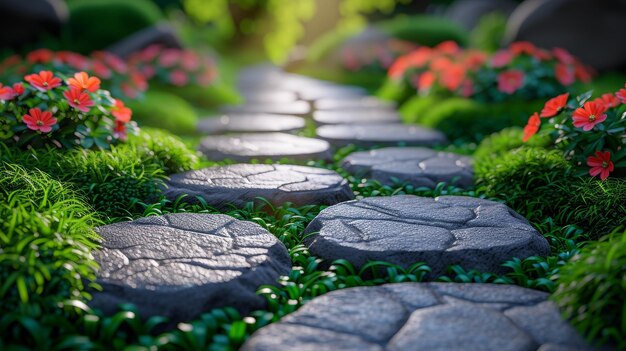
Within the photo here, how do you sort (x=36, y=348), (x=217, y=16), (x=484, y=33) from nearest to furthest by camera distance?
1. (x=36, y=348)
2. (x=484, y=33)
3. (x=217, y=16)

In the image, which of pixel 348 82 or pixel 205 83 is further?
pixel 348 82

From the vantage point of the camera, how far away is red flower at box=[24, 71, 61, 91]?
316 centimetres

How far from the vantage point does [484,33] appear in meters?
11.8

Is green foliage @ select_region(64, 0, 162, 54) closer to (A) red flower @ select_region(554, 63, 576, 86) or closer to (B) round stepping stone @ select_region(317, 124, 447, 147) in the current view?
(B) round stepping stone @ select_region(317, 124, 447, 147)

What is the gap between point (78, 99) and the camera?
3188 mm

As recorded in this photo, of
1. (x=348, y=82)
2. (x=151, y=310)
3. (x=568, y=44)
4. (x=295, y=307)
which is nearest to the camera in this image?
(x=151, y=310)

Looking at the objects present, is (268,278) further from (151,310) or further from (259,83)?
(259,83)

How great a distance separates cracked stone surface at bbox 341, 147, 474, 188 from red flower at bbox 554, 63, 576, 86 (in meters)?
1.99

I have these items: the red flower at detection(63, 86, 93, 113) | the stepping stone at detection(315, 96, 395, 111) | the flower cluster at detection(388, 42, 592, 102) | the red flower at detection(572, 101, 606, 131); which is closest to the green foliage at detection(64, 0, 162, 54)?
the stepping stone at detection(315, 96, 395, 111)

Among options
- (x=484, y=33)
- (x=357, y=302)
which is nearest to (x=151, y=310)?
(x=357, y=302)

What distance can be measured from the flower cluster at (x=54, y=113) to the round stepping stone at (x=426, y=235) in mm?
1448

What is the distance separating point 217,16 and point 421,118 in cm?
1064

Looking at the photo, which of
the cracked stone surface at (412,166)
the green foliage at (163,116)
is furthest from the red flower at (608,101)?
the green foliage at (163,116)

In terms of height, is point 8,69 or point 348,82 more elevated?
point 8,69
